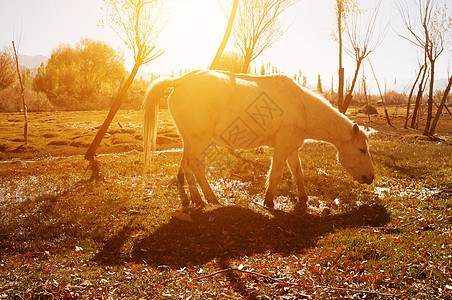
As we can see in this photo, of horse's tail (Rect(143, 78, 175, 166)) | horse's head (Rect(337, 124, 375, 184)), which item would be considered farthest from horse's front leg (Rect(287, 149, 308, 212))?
horse's tail (Rect(143, 78, 175, 166))

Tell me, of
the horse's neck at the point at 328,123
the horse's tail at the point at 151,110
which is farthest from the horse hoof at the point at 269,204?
the horse's tail at the point at 151,110

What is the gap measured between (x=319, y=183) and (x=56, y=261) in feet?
26.1

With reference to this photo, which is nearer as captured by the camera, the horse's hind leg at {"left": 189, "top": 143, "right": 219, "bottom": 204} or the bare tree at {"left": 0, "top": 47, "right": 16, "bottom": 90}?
the horse's hind leg at {"left": 189, "top": 143, "right": 219, "bottom": 204}

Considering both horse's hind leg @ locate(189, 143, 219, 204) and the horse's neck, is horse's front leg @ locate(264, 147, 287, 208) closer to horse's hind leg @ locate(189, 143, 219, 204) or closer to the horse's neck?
the horse's neck

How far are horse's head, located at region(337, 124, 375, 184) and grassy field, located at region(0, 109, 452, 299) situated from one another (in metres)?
0.77

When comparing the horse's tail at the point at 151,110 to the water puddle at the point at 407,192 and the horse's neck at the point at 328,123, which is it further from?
the water puddle at the point at 407,192

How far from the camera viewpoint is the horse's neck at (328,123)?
8.66m

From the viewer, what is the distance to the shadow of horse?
571 centimetres

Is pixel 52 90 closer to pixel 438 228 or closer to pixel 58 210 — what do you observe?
pixel 58 210

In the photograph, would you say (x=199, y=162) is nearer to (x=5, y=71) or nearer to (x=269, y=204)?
(x=269, y=204)

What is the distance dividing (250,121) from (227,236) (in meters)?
3.04

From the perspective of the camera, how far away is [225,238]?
251 inches

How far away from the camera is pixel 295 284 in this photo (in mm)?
4559

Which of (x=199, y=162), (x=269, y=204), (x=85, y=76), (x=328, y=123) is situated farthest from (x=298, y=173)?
(x=85, y=76)
